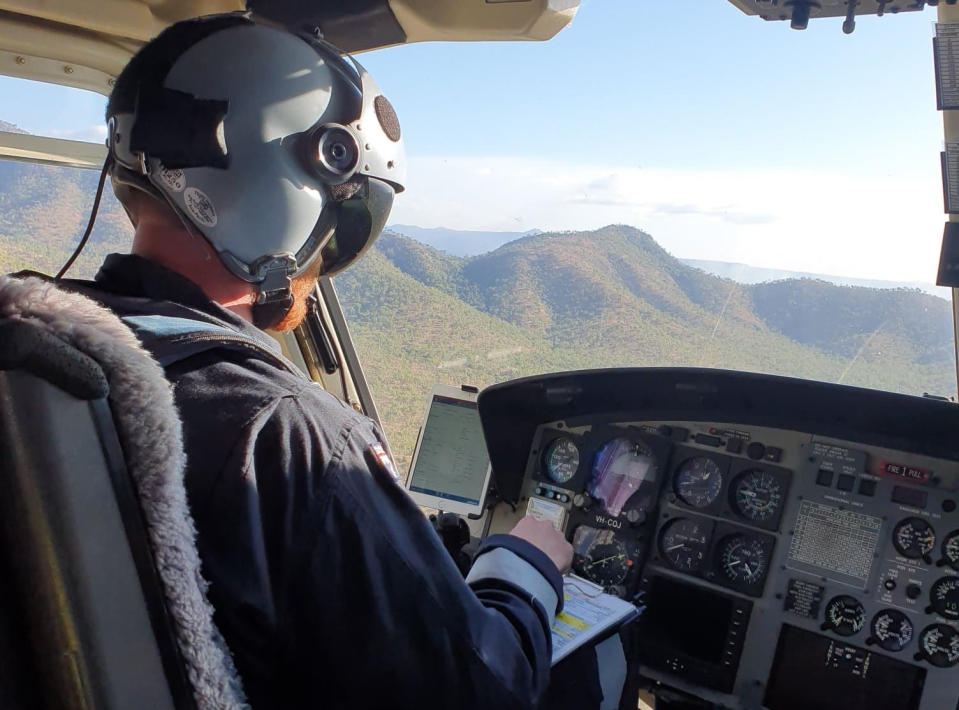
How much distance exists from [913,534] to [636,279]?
137 cm

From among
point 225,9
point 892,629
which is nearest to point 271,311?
point 225,9

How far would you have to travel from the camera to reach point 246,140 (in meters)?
1.24

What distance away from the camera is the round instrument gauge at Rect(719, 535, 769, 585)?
236 cm

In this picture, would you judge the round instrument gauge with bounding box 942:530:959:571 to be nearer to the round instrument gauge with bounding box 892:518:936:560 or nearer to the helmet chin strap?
the round instrument gauge with bounding box 892:518:936:560

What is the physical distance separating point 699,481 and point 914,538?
1.95ft

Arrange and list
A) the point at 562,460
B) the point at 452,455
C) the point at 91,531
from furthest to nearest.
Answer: the point at 452,455, the point at 562,460, the point at 91,531

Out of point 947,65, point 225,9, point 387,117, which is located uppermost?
point 947,65

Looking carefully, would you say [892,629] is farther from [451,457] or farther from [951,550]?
[451,457]

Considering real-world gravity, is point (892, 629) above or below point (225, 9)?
below

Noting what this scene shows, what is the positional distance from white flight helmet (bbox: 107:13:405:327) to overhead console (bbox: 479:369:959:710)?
1.24 meters

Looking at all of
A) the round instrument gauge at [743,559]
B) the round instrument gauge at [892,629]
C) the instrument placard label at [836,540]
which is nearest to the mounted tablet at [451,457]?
the round instrument gauge at [743,559]

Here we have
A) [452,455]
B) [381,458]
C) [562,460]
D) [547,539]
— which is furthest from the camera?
[452,455]

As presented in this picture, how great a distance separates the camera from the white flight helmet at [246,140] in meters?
1.24

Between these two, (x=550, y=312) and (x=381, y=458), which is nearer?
(x=381, y=458)
